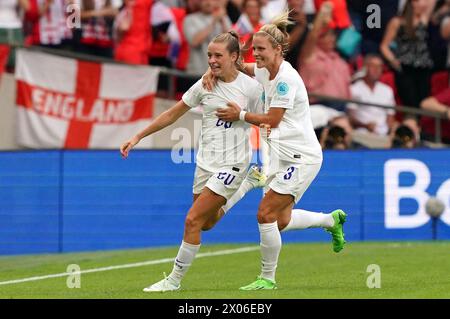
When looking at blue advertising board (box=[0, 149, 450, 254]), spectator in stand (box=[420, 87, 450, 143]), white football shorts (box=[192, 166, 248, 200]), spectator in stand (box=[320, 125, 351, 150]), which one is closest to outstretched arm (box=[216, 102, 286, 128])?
white football shorts (box=[192, 166, 248, 200])

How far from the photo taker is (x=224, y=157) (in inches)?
463

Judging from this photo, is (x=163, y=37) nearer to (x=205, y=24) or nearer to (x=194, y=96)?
(x=205, y=24)

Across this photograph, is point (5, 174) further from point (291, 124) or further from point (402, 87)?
point (291, 124)

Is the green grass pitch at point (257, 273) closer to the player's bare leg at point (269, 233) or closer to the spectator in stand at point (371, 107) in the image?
the player's bare leg at point (269, 233)

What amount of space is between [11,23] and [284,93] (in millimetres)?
9656

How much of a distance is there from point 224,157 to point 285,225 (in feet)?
2.73

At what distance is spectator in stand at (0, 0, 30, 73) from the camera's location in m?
19.8

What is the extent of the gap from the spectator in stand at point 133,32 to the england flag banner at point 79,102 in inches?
25.0

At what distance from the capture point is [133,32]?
20125 mm

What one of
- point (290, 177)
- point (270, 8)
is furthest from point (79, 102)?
point (290, 177)

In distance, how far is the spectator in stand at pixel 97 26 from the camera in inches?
791

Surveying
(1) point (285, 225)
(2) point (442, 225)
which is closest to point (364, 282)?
(1) point (285, 225)

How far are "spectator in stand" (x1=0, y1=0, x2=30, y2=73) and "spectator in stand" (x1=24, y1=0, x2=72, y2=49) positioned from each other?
129 mm

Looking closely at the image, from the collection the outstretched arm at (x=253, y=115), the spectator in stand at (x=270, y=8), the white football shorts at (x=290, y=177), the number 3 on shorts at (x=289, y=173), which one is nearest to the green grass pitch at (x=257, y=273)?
the white football shorts at (x=290, y=177)
